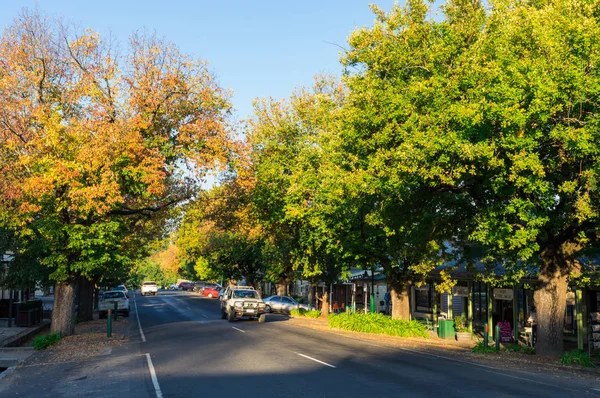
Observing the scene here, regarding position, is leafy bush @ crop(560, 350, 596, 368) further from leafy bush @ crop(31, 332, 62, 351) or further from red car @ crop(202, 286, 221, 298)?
red car @ crop(202, 286, 221, 298)

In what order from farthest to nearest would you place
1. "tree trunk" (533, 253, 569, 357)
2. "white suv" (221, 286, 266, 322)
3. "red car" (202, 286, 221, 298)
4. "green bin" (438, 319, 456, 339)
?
"red car" (202, 286, 221, 298) → "white suv" (221, 286, 266, 322) → "green bin" (438, 319, 456, 339) → "tree trunk" (533, 253, 569, 357)

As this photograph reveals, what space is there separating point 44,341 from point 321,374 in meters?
12.6

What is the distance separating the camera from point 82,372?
1456cm

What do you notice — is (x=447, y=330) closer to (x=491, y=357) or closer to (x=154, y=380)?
(x=491, y=357)

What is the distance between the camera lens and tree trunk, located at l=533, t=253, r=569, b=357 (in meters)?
18.8

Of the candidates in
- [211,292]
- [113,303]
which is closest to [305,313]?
[113,303]

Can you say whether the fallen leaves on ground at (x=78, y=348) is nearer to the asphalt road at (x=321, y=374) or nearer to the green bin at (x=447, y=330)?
the asphalt road at (x=321, y=374)

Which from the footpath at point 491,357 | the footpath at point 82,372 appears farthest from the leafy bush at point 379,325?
the footpath at point 82,372

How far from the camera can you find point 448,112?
16422mm

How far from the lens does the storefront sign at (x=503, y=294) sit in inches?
1048

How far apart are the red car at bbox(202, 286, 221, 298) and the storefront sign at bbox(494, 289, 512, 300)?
52.3 m

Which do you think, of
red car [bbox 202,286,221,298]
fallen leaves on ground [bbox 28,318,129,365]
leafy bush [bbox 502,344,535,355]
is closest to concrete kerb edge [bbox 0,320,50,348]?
fallen leaves on ground [bbox 28,318,129,365]

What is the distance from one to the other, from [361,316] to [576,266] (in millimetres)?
11527

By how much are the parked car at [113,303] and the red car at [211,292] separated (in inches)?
1324
